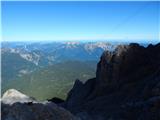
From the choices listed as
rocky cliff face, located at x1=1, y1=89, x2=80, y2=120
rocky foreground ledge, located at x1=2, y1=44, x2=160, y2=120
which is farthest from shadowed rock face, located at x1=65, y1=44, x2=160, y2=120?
rocky cliff face, located at x1=1, y1=89, x2=80, y2=120

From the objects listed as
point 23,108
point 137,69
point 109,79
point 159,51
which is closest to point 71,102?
point 109,79

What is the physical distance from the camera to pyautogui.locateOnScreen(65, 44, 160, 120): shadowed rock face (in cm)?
6927

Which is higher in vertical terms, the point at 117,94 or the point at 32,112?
the point at 32,112

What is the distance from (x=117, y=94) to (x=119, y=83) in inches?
415

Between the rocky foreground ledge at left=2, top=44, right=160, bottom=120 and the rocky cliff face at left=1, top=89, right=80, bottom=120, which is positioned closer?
the rocky cliff face at left=1, top=89, right=80, bottom=120

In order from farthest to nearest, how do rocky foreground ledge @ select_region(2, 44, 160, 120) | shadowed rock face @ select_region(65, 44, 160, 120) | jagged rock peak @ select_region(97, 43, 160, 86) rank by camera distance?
jagged rock peak @ select_region(97, 43, 160, 86) → shadowed rock face @ select_region(65, 44, 160, 120) → rocky foreground ledge @ select_region(2, 44, 160, 120)

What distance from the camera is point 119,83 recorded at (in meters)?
91.4

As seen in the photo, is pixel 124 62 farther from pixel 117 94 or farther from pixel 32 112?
pixel 32 112

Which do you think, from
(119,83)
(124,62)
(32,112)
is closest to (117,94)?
(119,83)

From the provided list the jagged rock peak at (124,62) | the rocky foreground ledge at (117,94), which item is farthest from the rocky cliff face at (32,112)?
the jagged rock peak at (124,62)

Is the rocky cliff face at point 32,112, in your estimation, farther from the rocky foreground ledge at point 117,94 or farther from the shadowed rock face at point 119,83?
the shadowed rock face at point 119,83

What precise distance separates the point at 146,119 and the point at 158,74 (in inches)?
1022

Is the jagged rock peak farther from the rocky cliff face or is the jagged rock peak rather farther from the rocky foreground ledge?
the rocky cliff face

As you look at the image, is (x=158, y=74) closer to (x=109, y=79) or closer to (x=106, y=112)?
(x=106, y=112)
